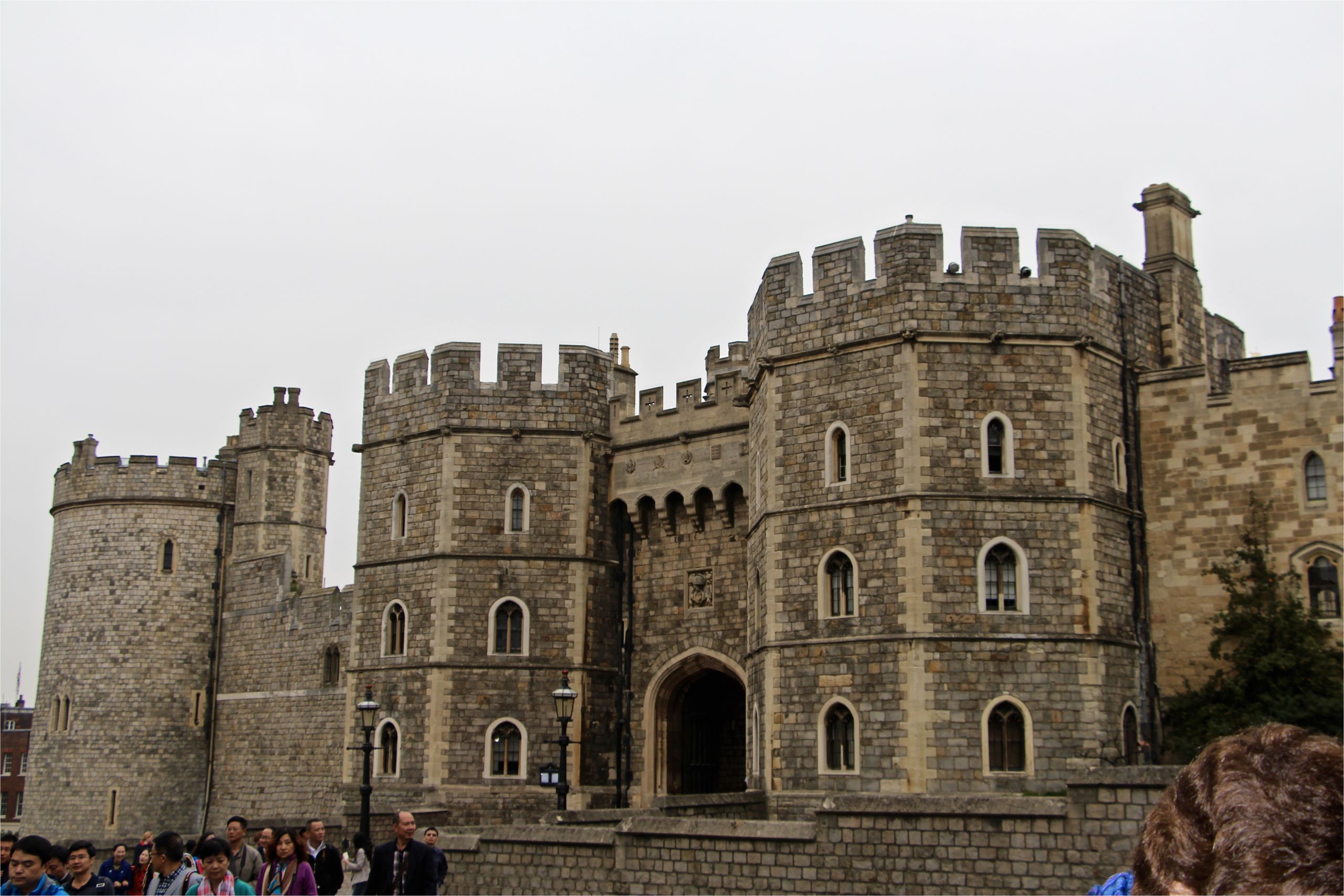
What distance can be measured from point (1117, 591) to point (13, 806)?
5885cm

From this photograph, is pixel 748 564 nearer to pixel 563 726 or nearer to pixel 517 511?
pixel 563 726

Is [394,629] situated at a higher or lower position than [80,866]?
higher

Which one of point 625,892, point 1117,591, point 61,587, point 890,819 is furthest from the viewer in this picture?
point 61,587

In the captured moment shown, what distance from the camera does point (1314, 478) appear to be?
59.4 feet

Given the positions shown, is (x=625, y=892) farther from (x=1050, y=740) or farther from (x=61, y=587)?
(x=61, y=587)

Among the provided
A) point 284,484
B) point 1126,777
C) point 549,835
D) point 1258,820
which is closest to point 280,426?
point 284,484

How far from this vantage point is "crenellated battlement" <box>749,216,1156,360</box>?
59.4 feet

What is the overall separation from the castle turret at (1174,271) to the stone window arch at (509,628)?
36.8ft

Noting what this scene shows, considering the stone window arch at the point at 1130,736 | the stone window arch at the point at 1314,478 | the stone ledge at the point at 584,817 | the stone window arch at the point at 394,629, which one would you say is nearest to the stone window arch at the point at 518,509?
the stone window arch at the point at 394,629

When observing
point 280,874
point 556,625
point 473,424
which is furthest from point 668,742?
point 280,874

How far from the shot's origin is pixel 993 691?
1714 cm

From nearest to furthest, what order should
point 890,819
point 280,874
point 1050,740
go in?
point 280,874
point 890,819
point 1050,740

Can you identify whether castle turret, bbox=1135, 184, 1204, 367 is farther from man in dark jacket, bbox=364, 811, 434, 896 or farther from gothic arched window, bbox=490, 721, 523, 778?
man in dark jacket, bbox=364, 811, 434, 896

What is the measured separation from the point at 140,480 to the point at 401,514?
12565 millimetres
